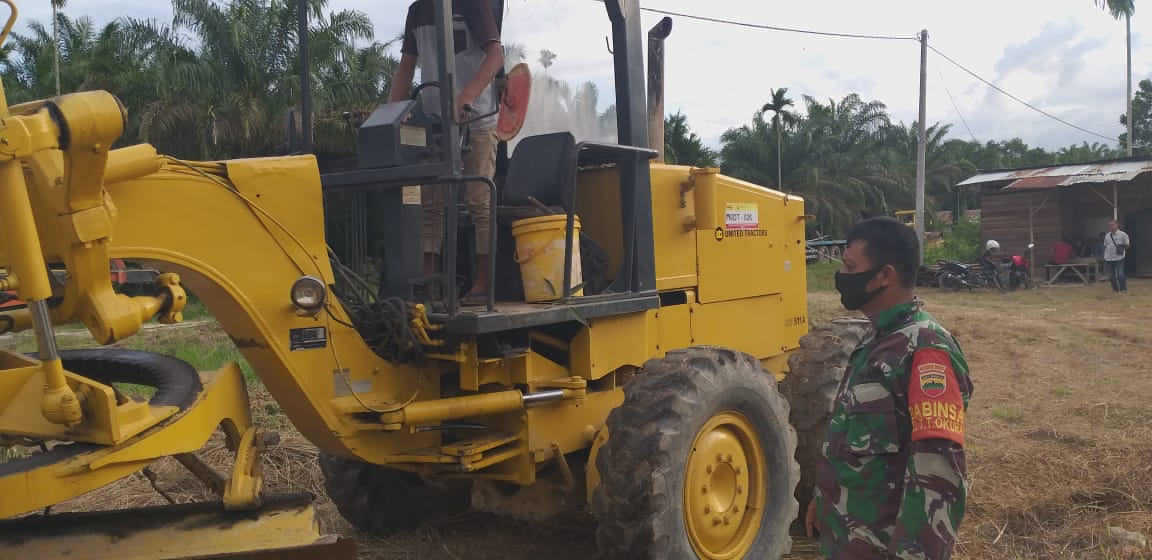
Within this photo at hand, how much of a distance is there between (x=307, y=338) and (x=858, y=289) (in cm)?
213

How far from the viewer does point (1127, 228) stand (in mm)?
24266

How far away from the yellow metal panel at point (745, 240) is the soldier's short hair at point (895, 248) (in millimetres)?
2282

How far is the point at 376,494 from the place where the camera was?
5.09 meters

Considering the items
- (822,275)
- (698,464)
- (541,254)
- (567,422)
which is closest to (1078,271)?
(822,275)

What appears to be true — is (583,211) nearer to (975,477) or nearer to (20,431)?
(20,431)

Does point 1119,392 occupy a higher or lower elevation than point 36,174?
lower

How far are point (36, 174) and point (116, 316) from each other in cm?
52

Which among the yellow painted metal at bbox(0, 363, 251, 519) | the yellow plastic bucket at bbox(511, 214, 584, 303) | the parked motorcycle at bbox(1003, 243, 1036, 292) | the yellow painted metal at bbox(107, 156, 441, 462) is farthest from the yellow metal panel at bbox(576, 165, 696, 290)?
the parked motorcycle at bbox(1003, 243, 1036, 292)

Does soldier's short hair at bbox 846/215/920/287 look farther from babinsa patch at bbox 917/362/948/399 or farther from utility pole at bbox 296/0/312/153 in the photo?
utility pole at bbox 296/0/312/153

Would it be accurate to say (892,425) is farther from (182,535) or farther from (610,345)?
(182,535)

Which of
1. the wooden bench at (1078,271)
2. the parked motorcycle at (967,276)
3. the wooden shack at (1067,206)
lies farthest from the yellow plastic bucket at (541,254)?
the wooden shack at (1067,206)

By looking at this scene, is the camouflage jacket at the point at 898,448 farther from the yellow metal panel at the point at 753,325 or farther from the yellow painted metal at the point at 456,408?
the yellow metal panel at the point at 753,325

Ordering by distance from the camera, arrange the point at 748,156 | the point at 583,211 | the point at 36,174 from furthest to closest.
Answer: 1. the point at 748,156
2. the point at 583,211
3. the point at 36,174

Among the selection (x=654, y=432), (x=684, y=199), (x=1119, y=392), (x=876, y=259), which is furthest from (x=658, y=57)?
(x=1119, y=392)
